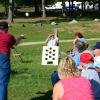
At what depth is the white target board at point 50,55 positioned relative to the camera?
19.0 meters

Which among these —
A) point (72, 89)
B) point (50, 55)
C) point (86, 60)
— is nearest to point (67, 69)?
point (72, 89)

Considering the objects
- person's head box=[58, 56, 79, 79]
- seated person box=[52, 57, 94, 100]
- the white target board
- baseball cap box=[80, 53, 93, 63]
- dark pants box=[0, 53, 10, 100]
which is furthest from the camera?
the white target board

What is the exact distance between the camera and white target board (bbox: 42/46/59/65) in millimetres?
18984

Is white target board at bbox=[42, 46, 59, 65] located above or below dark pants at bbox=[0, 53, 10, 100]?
below

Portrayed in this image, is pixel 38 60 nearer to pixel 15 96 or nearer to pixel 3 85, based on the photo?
pixel 15 96

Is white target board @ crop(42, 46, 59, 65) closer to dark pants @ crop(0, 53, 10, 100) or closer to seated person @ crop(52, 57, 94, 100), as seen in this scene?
dark pants @ crop(0, 53, 10, 100)

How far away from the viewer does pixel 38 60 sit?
66.5 ft

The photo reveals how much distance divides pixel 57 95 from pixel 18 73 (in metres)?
10.2

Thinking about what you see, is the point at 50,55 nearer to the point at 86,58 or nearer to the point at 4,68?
the point at 4,68

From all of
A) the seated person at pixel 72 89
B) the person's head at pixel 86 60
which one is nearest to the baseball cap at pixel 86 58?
the person's head at pixel 86 60

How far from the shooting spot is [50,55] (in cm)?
1941

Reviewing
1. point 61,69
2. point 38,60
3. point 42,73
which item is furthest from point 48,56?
point 61,69

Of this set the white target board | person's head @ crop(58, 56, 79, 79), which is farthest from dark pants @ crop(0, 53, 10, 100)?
the white target board

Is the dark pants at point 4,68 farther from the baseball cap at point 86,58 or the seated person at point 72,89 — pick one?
the seated person at point 72,89
